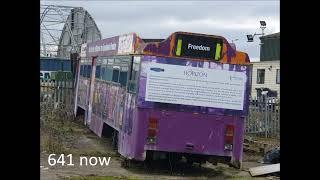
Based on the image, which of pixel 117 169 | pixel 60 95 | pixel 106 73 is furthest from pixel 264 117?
pixel 117 169

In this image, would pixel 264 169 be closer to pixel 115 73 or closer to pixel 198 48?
pixel 198 48

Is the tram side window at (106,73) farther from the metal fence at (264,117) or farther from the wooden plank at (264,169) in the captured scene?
the metal fence at (264,117)

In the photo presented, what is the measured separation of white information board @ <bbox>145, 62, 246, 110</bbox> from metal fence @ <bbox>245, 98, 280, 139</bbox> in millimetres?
3911

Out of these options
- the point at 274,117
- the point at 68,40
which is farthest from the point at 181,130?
the point at 274,117

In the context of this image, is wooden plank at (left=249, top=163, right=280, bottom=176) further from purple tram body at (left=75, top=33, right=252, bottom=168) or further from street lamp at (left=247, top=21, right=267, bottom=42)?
street lamp at (left=247, top=21, right=267, bottom=42)

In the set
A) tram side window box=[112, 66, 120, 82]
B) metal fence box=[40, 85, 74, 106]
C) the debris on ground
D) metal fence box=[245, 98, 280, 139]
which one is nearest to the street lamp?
tram side window box=[112, 66, 120, 82]

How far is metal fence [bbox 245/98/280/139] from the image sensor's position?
10.4m

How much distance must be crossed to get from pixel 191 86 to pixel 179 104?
0.90ft

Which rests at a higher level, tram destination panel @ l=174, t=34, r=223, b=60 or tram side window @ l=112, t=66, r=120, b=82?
tram destination panel @ l=174, t=34, r=223, b=60

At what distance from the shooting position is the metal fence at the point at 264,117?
10.4 meters
